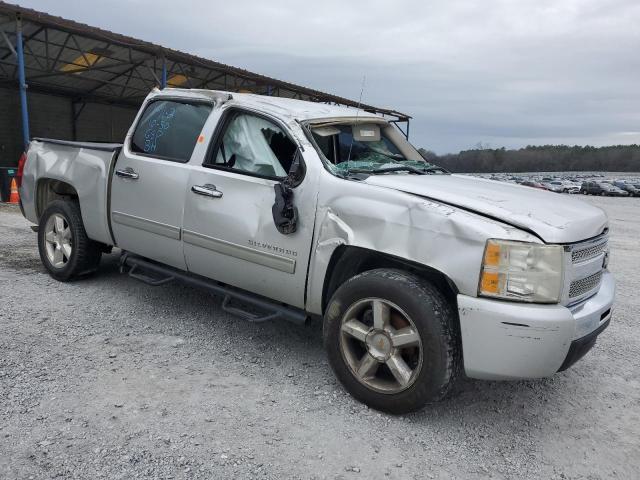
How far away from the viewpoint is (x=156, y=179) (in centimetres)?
390

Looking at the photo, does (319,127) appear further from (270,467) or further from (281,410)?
(270,467)

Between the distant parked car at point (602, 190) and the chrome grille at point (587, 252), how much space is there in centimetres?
5361

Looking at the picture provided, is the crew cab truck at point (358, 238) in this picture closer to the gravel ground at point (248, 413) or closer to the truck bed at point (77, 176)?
the truck bed at point (77, 176)

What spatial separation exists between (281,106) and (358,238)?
1.27m

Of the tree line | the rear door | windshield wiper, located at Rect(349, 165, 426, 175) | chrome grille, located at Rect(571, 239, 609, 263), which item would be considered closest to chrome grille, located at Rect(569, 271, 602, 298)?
chrome grille, located at Rect(571, 239, 609, 263)

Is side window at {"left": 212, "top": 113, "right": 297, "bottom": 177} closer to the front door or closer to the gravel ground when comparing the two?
the front door

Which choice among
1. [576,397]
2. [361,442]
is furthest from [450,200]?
[576,397]

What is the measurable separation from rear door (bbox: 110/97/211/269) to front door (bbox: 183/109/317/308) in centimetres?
18

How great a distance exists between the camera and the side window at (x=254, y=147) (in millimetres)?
3391

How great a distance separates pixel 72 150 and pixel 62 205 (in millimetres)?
538

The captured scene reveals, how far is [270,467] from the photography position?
2.32m

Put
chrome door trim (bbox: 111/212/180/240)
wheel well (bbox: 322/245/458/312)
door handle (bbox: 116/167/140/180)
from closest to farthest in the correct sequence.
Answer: wheel well (bbox: 322/245/458/312), chrome door trim (bbox: 111/212/180/240), door handle (bbox: 116/167/140/180)

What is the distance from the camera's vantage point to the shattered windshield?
11.0 feet

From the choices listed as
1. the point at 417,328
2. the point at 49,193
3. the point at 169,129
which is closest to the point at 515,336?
the point at 417,328
